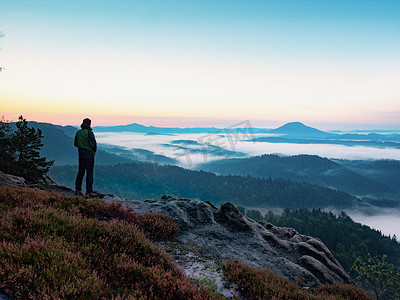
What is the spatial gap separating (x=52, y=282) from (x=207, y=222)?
301 inches

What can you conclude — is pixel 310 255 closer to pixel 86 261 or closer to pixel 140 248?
pixel 140 248

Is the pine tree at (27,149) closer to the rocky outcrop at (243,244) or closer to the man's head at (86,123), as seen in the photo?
the man's head at (86,123)

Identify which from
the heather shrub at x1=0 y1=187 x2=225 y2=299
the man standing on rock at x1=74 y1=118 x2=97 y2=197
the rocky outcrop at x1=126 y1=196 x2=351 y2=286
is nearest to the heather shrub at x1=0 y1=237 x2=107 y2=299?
the heather shrub at x1=0 y1=187 x2=225 y2=299

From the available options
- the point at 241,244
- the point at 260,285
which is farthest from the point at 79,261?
the point at 241,244

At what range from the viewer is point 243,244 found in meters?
10.8

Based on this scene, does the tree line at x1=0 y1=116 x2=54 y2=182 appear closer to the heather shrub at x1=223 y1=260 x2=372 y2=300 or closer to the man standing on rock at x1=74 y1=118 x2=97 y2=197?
the man standing on rock at x1=74 y1=118 x2=97 y2=197

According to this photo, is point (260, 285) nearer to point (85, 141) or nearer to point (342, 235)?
point (85, 141)

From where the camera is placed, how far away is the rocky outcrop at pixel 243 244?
9.48 m

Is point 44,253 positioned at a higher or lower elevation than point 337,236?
higher

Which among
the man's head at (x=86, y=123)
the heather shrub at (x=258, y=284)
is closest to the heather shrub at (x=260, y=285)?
the heather shrub at (x=258, y=284)

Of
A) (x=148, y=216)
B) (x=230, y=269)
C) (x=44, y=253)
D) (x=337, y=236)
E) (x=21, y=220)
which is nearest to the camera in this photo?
(x=44, y=253)

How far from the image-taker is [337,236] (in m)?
154

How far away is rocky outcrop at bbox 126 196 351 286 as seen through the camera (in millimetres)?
9477

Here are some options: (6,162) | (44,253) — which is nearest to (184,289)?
(44,253)
